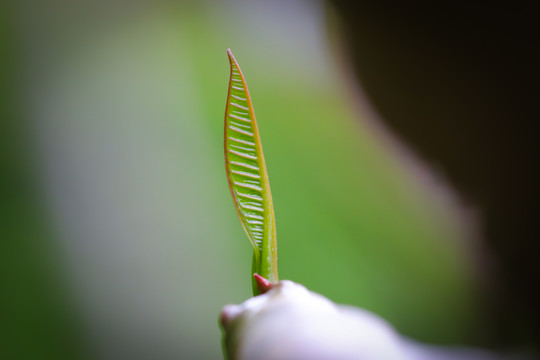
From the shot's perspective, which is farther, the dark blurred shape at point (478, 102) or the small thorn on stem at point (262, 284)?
the dark blurred shape at point (478, 102)

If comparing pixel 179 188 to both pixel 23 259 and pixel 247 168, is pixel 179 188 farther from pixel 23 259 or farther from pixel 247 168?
pixel 247 168

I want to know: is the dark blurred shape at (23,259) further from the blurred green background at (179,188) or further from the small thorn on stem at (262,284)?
the small thorn on stem at (262,284)

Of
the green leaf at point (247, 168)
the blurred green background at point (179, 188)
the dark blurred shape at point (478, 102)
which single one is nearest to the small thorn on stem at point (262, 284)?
the green leaf at point (247, 168)

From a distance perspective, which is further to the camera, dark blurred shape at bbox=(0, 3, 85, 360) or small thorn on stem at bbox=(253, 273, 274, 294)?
dark blurred shape at bbox=(0, 3, 85, 360)

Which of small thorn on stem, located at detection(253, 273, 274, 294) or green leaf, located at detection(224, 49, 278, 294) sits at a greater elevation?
green leaf, located at detection(224, 49, 278, 294)

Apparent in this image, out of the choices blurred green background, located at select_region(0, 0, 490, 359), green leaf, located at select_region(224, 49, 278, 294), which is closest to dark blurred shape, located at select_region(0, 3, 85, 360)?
blurred green background, located at select_region(0, 0, 490, 359)

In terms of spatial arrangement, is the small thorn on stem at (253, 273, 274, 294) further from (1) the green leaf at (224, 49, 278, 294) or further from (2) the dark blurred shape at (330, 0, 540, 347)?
(2) the dark blurred shape at (330, 0, 540, 347)
